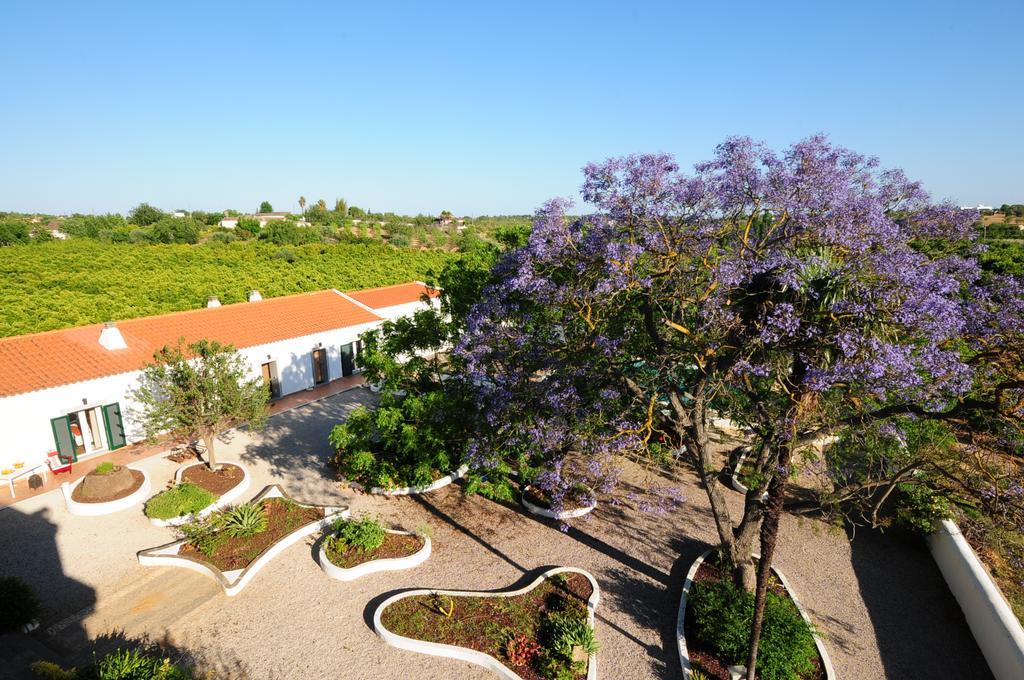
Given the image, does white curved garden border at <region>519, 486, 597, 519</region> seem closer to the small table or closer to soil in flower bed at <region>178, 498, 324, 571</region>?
soil in flower bed at <region>178, 498, 324, 571</region>

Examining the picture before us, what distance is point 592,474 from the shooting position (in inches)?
423

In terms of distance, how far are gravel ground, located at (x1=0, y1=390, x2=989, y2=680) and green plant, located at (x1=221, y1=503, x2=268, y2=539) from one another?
122 cm

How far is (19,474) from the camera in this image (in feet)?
51.3

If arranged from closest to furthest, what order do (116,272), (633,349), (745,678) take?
1. (745,678)
2. (633,349)
3. (116,272)

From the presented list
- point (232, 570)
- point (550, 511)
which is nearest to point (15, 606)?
point (232, 570)

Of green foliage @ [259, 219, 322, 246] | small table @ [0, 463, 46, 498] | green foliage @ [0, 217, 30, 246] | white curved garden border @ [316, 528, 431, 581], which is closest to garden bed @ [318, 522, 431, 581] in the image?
white curved garden border @ [316, 528, 431, 581]

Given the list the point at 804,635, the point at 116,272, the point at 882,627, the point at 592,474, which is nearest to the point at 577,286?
the point at 592,474

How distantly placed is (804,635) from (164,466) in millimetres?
18406

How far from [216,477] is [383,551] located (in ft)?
22.8

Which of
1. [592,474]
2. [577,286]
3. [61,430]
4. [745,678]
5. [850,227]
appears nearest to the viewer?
[850,227]

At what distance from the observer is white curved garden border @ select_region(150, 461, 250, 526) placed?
542 inches

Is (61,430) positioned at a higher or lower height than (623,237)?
lower

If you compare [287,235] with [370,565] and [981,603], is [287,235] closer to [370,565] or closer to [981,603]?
[370,565]

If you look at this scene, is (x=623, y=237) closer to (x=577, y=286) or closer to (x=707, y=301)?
(x=577, y=286)
